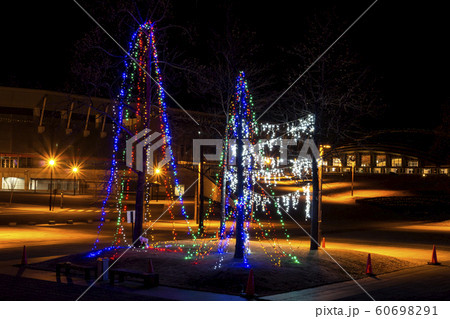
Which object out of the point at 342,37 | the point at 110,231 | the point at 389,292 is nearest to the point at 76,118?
the point at 110,231

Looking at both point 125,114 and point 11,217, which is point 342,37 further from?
point 11,217

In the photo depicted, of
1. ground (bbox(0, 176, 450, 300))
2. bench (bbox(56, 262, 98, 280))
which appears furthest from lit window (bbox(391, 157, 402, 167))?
bench (bbox(56, 262, 98, 280))

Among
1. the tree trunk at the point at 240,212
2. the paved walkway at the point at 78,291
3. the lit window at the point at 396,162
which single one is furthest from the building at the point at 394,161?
the paved walkway at the point at 78,291

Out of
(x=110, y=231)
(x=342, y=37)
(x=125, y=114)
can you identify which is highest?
(x=342, y=37)

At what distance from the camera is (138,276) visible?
1279 cm

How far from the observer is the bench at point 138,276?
12648 millimetres

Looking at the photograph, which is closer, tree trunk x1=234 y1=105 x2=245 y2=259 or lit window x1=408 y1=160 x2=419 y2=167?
tree trunk x1=234 y1=105 x2=245 y2=259

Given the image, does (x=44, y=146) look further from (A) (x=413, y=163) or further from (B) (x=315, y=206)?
(B) (x=315, y=206)

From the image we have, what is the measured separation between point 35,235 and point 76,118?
5120 centimetres

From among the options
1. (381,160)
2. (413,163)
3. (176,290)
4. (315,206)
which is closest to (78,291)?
(176,290)

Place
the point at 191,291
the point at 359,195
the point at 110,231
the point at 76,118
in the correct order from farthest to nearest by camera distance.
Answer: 1. the point at 76,118
2. the point at 359,195
3. the point at 110,231
4. the point at 191,291

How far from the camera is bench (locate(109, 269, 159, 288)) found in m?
12.6

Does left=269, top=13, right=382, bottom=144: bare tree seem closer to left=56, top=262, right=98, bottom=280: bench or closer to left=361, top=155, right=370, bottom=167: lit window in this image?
left=56, top=262, right=98, bottom=280: bench
